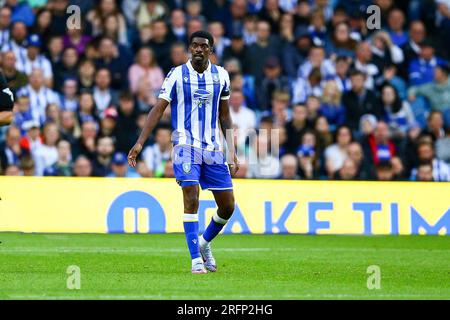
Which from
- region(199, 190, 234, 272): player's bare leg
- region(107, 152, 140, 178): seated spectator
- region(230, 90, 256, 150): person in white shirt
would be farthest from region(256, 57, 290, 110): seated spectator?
region(199, 190, 234, 272): player's bare leg

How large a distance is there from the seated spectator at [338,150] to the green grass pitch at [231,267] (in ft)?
9.22

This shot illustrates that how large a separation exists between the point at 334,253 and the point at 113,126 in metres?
6.03

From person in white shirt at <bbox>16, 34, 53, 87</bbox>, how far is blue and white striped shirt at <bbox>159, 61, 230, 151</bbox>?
8.12 meters

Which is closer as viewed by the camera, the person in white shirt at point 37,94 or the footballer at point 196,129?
the footballer at point 196,129

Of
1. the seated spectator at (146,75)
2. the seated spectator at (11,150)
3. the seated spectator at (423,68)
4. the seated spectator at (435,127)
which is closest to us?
the seated spectator at (11,150)

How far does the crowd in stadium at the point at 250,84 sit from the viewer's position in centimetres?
1911

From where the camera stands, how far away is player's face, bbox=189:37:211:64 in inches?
451

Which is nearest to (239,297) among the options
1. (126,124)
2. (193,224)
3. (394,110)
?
(193,224)

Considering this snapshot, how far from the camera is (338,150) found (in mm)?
20078

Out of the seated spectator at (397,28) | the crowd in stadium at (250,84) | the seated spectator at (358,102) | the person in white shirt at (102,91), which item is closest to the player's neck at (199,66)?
the crowd in stadium at (250,84)

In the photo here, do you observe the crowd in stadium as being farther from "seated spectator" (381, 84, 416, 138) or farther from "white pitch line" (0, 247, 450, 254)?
"white pitch line" (0, 247, 450, 254)

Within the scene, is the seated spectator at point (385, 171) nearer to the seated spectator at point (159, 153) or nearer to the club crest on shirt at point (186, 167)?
the seated spectator at point (159, 153)

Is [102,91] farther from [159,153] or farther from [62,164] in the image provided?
[62,164]
